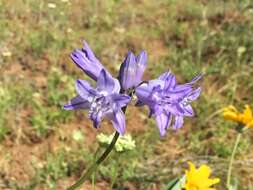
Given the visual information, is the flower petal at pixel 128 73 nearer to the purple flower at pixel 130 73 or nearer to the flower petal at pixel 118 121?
the purple flower at pixel 130 73

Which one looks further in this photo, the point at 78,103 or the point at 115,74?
the point at 115,74

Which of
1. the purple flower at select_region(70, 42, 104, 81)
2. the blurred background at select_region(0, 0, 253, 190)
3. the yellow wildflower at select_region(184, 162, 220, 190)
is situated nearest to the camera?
the purple flower at select_region(70, 42, 104, 81)

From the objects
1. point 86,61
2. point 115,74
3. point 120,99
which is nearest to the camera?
point 120,99

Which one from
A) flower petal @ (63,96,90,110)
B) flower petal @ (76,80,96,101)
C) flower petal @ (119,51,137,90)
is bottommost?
flower petal @ (63,96,90,110)

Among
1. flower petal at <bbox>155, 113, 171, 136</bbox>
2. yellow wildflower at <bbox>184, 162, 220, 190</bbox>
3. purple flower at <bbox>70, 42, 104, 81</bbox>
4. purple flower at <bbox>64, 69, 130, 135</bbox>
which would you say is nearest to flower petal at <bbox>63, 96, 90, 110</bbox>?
purple flower at <bbox>64, 69, 130, 135</bbox>

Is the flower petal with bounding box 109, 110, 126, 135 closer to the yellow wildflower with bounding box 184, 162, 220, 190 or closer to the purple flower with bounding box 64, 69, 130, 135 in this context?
the purple flower with bounding box 64, 69, 130, 135

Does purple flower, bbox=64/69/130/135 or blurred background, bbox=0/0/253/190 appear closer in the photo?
A: purple flower, bbox=64/69/130/135

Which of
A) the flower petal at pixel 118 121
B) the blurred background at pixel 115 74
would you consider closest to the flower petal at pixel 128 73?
the flower petal at pixel 118 121

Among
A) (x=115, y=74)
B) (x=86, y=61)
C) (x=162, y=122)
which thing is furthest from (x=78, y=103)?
(x=115, y=74)

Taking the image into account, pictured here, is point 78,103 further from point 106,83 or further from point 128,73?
point 128,73
